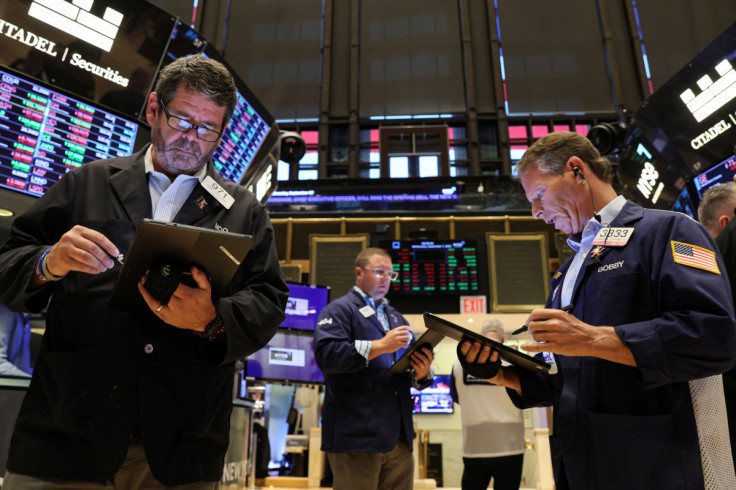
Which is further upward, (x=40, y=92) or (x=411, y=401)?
(x=40, y=92)

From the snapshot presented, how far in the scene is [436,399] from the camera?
909 cm

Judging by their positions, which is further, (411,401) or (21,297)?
(411,401)

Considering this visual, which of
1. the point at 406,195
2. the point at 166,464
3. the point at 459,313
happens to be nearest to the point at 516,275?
the point at 459,313

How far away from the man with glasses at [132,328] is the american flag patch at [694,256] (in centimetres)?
108

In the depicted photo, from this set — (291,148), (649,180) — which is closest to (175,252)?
(291,148)

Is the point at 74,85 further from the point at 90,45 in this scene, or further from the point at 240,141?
the point at 240,141

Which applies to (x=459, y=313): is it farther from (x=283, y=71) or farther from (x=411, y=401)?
(x=283, y=71)

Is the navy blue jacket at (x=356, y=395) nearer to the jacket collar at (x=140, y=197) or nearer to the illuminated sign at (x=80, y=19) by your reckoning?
the jacket collar at (x=140, y=197)

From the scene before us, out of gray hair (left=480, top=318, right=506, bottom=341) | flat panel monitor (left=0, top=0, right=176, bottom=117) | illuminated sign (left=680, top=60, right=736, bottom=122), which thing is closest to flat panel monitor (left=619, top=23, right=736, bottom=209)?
illuminated sign (left=680, top=60, right=736, bottom=122)

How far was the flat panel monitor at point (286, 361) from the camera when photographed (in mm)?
4551

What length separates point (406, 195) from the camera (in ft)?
33.8

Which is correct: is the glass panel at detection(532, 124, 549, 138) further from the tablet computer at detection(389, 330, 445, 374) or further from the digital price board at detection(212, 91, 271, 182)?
the tablet computer at detection(389, 330, 445, 374)

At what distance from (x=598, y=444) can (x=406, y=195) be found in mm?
8961

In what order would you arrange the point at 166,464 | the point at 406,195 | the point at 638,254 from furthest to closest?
the point at 406,195, the point at 638,254, the point at 166,464
